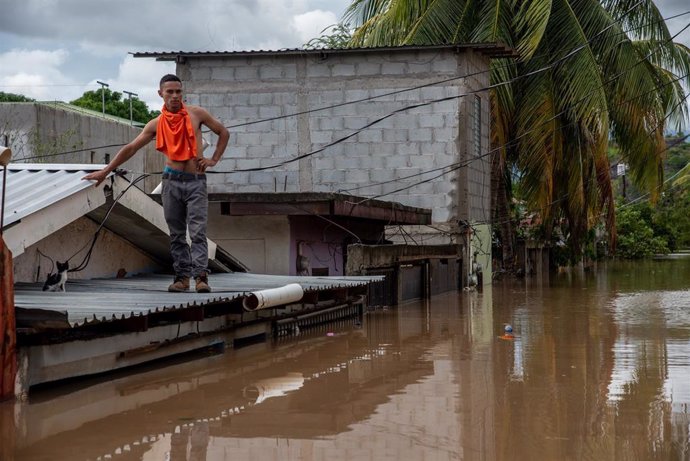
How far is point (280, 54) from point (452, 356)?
41.1ft

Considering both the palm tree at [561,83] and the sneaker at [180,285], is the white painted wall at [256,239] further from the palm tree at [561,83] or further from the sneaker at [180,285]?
the palm tree at [561,83]

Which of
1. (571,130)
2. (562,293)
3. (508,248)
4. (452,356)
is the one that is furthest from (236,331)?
(508,248)

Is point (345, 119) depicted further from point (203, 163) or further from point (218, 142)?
point (203, 163)

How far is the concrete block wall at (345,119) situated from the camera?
22984 millimetres

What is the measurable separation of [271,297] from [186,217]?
132cm

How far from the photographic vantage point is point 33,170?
39.1 feet

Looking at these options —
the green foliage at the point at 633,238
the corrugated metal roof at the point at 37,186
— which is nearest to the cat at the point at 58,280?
the corrugated metal roof at the point at 37,186

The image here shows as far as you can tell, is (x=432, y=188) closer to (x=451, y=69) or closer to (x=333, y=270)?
(x=451, y=69)

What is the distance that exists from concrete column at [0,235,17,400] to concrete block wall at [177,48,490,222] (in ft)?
47.9

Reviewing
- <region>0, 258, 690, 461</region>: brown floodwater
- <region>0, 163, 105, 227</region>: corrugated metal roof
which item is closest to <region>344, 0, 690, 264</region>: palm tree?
<region>0, 258, 690, 461</region>: brown floodwater

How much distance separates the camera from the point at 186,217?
35.4 ft

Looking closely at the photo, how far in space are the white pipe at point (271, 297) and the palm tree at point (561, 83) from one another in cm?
1488

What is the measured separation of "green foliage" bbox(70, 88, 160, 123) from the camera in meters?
49.4

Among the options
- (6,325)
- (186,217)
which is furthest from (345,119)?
(6,325)
